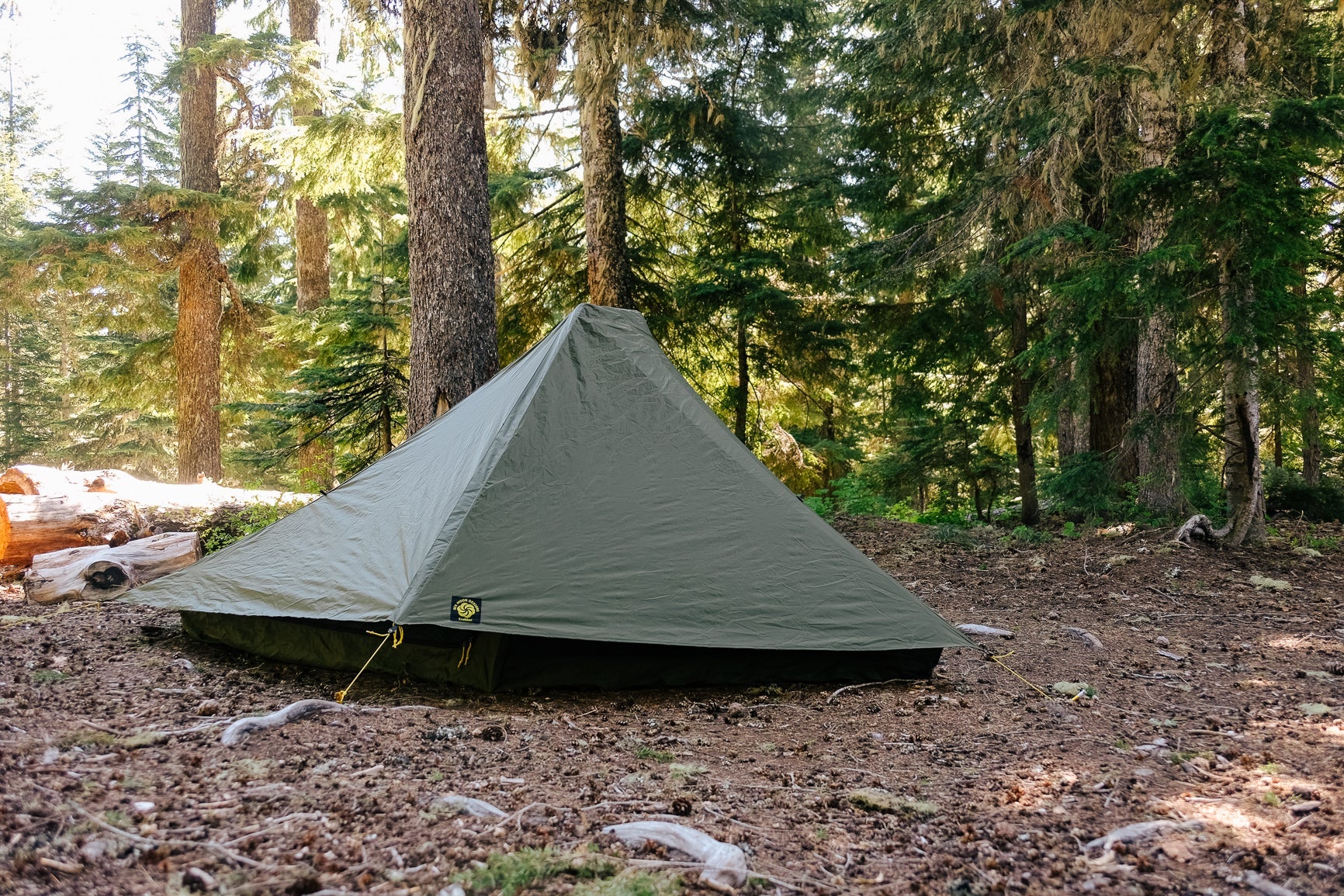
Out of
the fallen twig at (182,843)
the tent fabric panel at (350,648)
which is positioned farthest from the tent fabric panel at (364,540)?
the fallen twig at (182,843)

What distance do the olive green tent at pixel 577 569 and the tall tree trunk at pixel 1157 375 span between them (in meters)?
4.02

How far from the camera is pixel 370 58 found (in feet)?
37.9

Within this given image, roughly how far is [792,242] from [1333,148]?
5198 mm

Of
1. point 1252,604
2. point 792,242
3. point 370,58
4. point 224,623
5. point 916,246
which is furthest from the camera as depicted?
point 370,58

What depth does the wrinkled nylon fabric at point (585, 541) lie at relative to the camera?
3324mm

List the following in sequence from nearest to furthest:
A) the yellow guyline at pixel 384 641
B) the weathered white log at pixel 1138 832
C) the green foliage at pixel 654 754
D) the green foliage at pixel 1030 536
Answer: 1. the weathered white log at pixel 1138 832
2. the green foliage at pixel 654 754
3. the yellow guyline at pixel 384 641
4. the green foliage at pixel 1030 536

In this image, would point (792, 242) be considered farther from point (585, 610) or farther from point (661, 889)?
point (661, 889)

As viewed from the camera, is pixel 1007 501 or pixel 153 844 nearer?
pixel 153 844

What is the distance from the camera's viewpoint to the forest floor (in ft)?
5.89

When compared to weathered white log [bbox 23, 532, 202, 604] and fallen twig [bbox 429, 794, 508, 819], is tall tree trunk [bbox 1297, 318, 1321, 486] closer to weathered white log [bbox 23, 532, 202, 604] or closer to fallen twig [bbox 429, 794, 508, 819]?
fallen twig [bbox 429, 794, 508, 819]

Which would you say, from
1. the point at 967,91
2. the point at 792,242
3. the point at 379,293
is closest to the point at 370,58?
the point at 379,293

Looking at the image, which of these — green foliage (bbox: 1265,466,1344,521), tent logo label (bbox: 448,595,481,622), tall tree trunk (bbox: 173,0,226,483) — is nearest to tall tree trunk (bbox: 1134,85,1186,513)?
green foliage (bbox: 1265,466,1344,521)

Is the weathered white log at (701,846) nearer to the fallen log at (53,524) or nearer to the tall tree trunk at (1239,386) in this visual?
the tall tree trunk at (1239,386)

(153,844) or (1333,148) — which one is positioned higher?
(1333,148)
